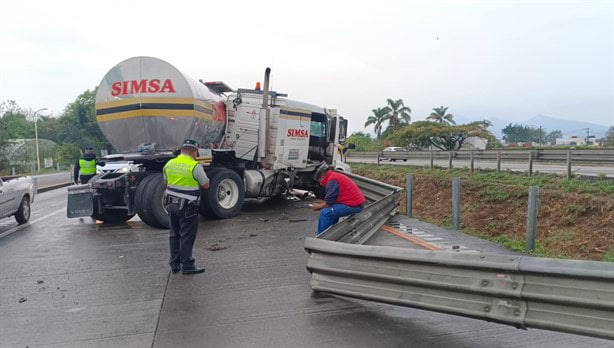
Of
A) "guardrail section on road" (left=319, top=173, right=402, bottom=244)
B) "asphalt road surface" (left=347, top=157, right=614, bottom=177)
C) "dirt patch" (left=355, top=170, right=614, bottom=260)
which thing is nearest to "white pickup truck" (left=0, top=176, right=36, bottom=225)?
"guardrail section on road" (left=319, top=173, right=402, bottom=244)

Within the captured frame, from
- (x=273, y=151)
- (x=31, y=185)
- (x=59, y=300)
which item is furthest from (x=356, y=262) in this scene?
(x=31, y=185)

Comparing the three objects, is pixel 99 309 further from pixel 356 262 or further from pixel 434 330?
pixel 434 330

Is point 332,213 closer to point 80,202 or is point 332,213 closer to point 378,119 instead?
point 80,202

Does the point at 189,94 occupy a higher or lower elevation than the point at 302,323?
higher

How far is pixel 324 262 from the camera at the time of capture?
16.9 feet

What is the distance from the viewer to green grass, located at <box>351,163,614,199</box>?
42.1 feet

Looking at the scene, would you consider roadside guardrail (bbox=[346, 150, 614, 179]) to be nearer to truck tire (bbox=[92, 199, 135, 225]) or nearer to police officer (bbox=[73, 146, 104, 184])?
truck tire (bbox=[92, 199, 135, 225])

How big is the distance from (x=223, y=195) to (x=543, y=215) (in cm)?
810

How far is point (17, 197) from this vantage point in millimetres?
11008

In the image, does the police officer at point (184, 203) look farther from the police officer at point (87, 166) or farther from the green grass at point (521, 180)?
the green grass at point (521, 180)

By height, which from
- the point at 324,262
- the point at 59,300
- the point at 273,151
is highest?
the point at 273,151

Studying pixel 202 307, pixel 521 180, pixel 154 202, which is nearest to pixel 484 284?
pixel 202 307

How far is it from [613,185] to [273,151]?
8.51 meters

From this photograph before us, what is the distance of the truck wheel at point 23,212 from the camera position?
37.2 ft
